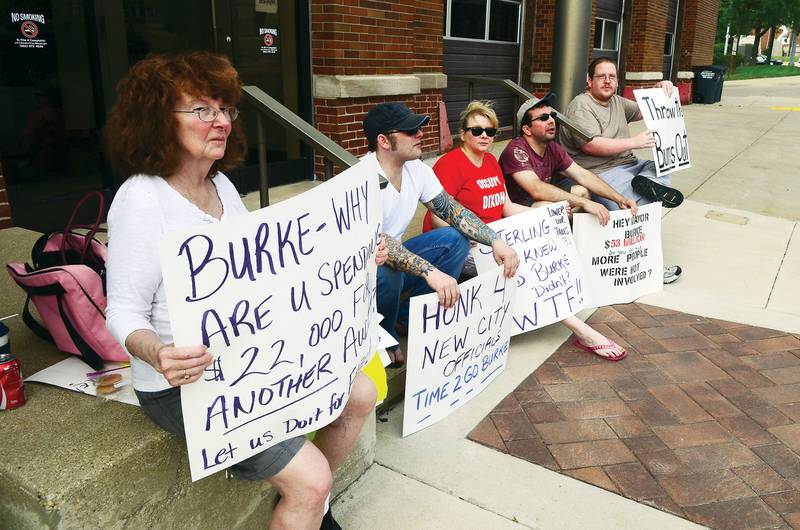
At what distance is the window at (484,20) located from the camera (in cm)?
905

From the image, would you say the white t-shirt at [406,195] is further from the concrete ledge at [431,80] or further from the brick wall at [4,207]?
the concrete ledge at [431,80]

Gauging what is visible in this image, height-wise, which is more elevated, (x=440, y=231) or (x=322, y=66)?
(x=322, y=66)

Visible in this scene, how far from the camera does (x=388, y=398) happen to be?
312cm

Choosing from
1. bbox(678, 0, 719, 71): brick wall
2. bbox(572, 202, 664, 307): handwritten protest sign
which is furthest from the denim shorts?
bbox(678, 0, 719, 71): brick wall

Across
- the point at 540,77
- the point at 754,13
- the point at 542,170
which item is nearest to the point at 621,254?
the point at 542,170

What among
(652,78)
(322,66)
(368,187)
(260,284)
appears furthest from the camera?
(652,78)

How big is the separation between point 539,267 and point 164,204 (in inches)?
94.8

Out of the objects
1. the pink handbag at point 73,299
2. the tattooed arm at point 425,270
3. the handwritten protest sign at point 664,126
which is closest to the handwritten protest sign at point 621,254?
the handwritten protest sign at point 664,126

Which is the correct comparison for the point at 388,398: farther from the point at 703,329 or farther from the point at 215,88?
the point at 703,329

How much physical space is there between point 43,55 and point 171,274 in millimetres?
3715

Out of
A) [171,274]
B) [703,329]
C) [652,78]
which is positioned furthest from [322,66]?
[652,78]

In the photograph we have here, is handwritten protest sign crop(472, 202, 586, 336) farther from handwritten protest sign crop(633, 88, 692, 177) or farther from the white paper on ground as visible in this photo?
the white paper on ground

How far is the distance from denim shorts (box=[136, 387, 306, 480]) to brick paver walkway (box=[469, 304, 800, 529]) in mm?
1240

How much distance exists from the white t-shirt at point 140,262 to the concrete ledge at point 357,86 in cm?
451
